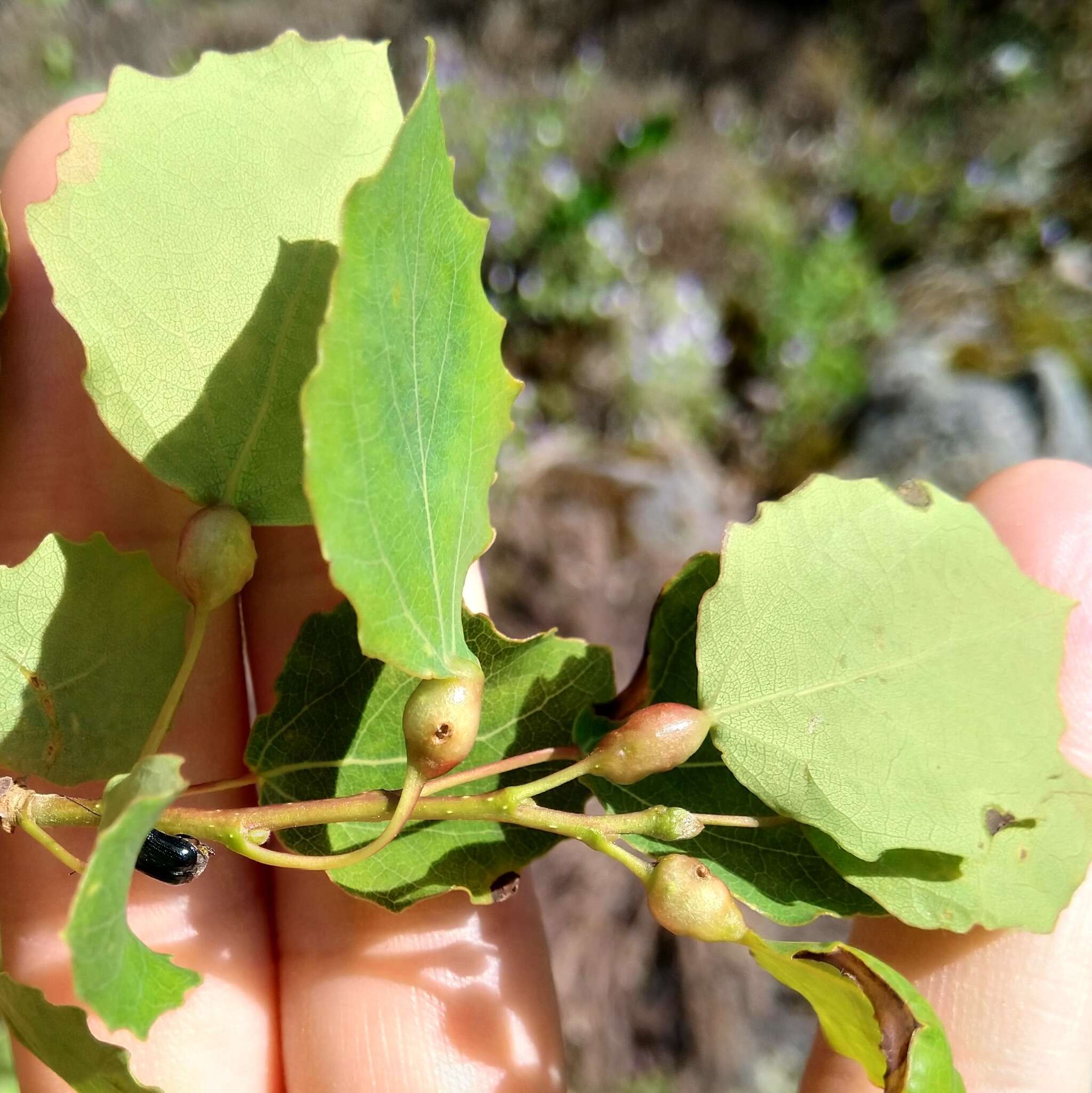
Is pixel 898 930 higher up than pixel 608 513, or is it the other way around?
pixel 898 930

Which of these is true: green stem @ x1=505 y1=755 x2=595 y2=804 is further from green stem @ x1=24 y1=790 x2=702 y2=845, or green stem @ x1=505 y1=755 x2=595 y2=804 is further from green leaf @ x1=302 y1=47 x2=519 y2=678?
green leaf @ x1=302 y1=47 x2=519 y2=678

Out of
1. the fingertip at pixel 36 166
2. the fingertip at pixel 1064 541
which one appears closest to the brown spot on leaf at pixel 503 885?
the fingertip at pixel 1064 541

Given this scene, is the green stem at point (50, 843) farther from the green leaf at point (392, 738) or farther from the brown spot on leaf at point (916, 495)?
the brown spot on leaf at point (916, 495)

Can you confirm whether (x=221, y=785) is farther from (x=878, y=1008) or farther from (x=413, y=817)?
(x=878, y=1008)

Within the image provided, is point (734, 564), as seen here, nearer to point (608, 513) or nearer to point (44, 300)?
point (44, 300)

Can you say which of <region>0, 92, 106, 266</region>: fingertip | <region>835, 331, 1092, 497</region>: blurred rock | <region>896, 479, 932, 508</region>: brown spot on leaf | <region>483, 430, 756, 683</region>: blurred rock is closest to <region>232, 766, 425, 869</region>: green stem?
<region>896, 479, 932, 508</region>: brown spot on leaf

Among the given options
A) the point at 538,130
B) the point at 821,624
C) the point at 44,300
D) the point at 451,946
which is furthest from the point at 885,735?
the point at 538,130

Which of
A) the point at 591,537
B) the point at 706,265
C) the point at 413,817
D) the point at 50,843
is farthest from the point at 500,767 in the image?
the point at 706,265
